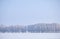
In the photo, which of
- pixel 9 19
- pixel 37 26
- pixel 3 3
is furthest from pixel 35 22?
pixel 3 3

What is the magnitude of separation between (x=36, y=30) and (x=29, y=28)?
0.36ft

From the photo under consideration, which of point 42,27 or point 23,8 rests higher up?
point 23,8

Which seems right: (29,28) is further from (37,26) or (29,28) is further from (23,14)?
(23,14)

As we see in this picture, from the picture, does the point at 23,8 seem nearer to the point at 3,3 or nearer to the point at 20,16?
the point at 20,16

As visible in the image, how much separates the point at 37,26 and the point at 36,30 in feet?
0.20

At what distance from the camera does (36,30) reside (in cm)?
140

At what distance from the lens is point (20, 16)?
1.41m

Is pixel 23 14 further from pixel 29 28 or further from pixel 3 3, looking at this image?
pixel 3 3

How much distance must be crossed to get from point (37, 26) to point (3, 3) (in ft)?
2.05

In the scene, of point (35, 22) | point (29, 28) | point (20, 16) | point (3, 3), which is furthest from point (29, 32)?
point (3, 3)

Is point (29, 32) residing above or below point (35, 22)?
below
